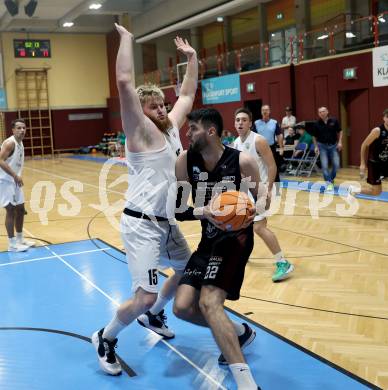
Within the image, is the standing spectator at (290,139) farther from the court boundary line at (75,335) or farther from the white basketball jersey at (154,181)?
the white basketball jersey at (154,181)

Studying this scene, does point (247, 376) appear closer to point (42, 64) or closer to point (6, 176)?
point (6, 176)

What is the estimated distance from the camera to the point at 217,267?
137 inches

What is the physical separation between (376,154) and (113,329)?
20.2 ft

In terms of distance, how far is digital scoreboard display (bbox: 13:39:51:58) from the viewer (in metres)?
24.1

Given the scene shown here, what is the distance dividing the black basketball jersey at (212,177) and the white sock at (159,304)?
882 millimetres

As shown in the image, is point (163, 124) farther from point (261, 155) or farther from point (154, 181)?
point (261, 155)

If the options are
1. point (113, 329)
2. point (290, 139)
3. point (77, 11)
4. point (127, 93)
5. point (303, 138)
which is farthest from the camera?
point (77, 11)

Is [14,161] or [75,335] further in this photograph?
[14,161]

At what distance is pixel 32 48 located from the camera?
24.7 m

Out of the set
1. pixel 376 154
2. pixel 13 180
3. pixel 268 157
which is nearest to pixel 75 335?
pixel 268 157

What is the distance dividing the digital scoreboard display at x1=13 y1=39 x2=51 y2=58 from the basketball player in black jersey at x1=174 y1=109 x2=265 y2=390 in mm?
22796

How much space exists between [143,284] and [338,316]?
204 cm

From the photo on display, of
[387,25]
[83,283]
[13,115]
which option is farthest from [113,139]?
[83,283]

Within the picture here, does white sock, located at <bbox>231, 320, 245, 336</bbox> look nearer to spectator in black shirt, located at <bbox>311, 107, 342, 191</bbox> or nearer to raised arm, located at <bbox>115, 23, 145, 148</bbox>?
raised arm, located at <bbox>115, 23, 145, 148</bbox>
